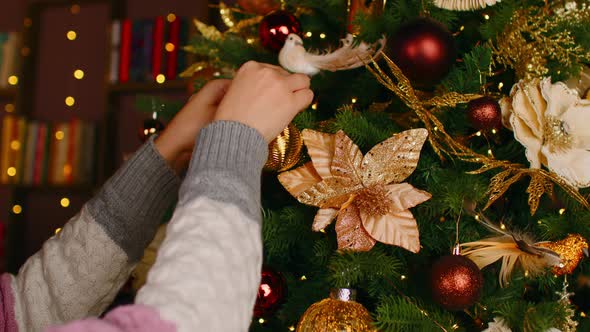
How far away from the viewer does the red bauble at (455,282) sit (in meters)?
0.53

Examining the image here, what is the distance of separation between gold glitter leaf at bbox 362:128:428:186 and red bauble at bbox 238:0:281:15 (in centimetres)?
39

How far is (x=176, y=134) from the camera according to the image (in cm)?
64

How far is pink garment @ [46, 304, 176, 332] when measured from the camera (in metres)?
0.36

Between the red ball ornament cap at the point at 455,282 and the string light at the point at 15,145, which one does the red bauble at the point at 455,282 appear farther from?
the string light at the point at 15,145

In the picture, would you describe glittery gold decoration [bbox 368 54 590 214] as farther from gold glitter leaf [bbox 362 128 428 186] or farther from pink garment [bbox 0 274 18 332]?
pink garment [bbox 0 274 18 332]

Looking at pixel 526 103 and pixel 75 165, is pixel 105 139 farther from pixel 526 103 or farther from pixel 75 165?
pixel 526 103

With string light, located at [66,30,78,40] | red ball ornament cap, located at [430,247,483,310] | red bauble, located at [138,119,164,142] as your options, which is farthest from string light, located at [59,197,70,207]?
red ball ornament cap, located at [430,247,483,310]

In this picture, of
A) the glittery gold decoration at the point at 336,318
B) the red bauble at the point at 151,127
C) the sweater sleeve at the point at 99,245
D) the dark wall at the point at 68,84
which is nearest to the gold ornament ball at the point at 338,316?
the glittery gold decoration at the point at 336,318

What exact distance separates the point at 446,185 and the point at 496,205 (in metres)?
0.12

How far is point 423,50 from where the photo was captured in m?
0.57

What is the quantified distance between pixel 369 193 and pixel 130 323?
282 mm

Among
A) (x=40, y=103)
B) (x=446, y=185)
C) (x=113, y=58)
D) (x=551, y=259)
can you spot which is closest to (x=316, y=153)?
(x=446, y=185)

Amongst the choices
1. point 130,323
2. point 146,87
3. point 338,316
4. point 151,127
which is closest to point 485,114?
point 338,316

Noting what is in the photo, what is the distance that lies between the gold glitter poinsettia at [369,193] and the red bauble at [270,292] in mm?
103
